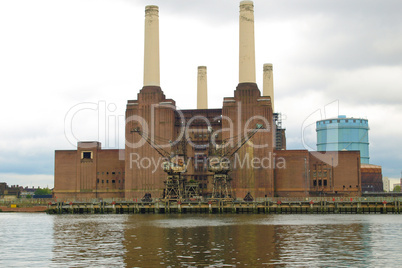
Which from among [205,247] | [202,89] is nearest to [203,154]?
[202,89]

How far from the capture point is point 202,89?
163 meters

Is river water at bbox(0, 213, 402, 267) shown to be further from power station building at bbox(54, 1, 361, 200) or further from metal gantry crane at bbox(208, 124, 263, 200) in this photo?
power station building at bbox(54, 1, 361, 200)

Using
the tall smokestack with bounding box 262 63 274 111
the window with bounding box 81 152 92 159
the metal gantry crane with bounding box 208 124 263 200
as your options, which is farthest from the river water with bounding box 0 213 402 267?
the tall smokestack with bounding box 262 63 274 111

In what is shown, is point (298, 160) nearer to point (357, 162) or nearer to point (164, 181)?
point (357, 162)

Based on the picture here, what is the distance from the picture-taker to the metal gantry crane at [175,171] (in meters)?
128

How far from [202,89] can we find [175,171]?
40758 millimetres

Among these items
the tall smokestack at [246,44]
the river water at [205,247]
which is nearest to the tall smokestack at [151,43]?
the tall smokestack at [246,44]

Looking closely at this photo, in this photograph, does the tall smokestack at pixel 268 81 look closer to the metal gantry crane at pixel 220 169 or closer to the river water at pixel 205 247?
the metal gantry crane at pixel 220 169

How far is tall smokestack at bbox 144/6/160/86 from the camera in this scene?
13638 cm

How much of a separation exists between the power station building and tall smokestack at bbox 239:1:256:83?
23 centimetres

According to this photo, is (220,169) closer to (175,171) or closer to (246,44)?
(175,171)

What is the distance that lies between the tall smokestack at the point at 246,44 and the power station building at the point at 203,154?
0.23 meters

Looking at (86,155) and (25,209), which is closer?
(25,209)

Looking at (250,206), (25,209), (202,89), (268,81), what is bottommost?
(25,209)
